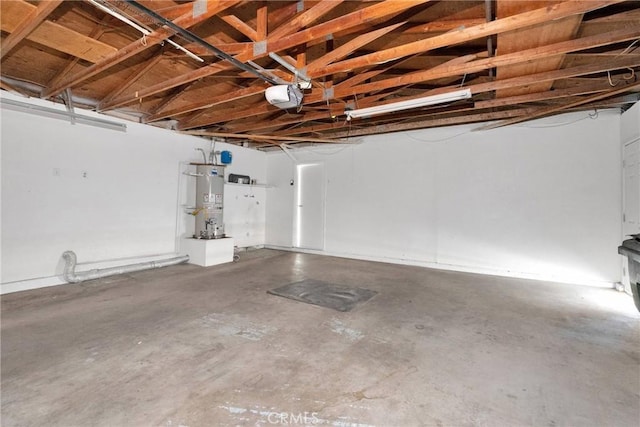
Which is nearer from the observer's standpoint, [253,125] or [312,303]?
[312,303]

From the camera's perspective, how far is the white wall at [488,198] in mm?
4297

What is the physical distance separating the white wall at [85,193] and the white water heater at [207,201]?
13.7 inches

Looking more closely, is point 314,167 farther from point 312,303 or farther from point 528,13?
point 528,13

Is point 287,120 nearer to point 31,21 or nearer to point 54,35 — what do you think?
point 54,35

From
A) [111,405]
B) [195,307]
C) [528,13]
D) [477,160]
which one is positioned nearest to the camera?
[111,405]

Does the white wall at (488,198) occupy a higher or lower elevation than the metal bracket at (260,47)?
lower

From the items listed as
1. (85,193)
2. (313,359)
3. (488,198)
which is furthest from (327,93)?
(85,193)

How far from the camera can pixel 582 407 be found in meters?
1.72

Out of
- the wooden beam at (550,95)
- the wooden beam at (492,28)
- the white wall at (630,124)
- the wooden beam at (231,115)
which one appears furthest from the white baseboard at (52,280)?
the white wall at (630,124)

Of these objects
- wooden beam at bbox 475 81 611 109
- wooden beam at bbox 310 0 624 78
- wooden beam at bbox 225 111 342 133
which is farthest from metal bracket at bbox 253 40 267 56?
wooden beam at bbox 475 81 611 109

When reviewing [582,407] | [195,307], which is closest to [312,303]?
[195,307]

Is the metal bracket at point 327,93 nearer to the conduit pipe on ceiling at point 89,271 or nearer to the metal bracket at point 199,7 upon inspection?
the metal bracket at point 199,7

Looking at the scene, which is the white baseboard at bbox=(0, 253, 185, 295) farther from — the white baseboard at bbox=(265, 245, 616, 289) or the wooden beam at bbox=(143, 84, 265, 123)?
the white baseboard at bbox=(265, 245, 616, 289)

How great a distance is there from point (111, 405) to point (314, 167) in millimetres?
5776
